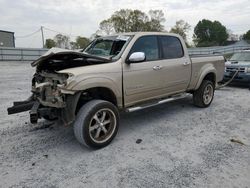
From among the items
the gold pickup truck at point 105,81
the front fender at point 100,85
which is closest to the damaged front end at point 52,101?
the gold pickup truck at point 105,81

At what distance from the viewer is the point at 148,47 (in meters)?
5.04

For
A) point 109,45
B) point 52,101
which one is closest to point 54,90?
point 52,101

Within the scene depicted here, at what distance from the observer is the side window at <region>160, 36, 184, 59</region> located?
17.6 ft

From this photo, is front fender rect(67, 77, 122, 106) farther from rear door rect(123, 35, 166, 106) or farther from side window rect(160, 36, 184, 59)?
side window rect(160, 36, 184, 59)

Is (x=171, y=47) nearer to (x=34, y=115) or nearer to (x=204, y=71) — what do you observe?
(x=204, y=71)

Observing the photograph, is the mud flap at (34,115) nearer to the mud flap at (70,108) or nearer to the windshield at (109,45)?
the mud flap at (70,108)

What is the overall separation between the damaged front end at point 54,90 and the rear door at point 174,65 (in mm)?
1568

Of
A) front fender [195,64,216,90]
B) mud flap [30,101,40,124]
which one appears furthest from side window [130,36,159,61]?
mud flap [30,101,40,124]

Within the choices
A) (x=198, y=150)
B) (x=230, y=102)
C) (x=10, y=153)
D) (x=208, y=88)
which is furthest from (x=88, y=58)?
(x=230, y=102)

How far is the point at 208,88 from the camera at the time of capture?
676 cm

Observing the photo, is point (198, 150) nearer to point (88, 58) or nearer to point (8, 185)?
point (88, 58)

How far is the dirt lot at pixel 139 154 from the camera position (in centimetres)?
320

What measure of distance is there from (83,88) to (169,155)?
1717 mm

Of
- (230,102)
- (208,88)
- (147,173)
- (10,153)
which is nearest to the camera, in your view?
(147,173)
